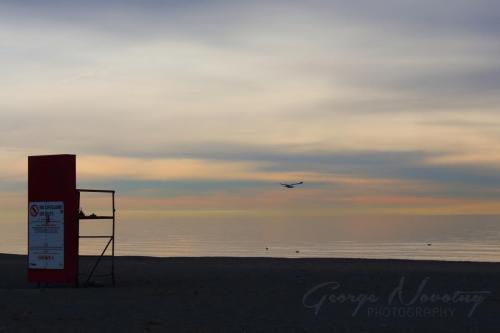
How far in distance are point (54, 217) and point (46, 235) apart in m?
0.62

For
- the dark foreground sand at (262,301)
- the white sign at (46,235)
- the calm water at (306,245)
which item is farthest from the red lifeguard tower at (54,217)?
the calm water at (306,245)

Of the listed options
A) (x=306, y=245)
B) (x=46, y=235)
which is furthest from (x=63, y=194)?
(x=306, y=245)

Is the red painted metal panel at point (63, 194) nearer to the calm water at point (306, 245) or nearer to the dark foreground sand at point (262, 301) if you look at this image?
the dark foreground sand at point (262, 301)

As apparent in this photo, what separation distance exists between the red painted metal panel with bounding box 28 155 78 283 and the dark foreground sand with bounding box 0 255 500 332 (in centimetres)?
57

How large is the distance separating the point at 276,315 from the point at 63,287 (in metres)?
8.99

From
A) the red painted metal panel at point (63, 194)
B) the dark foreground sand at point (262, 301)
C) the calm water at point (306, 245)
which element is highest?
the red painted metal panel at point (63, 194)

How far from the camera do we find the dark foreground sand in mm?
15859

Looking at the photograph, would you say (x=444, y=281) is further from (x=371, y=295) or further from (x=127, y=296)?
(x=127, y=296)

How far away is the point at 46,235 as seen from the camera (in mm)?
23344

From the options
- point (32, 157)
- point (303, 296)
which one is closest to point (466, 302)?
point (303, 296)

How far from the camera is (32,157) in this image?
23328 millimetres

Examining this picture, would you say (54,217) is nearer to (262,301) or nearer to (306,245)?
(262,301)

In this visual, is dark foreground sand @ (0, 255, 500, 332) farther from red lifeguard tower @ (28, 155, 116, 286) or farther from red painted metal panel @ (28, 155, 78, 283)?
red lifeguard tower @ (28, 155, 116, 286)

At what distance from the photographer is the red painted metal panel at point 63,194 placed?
22969mm
